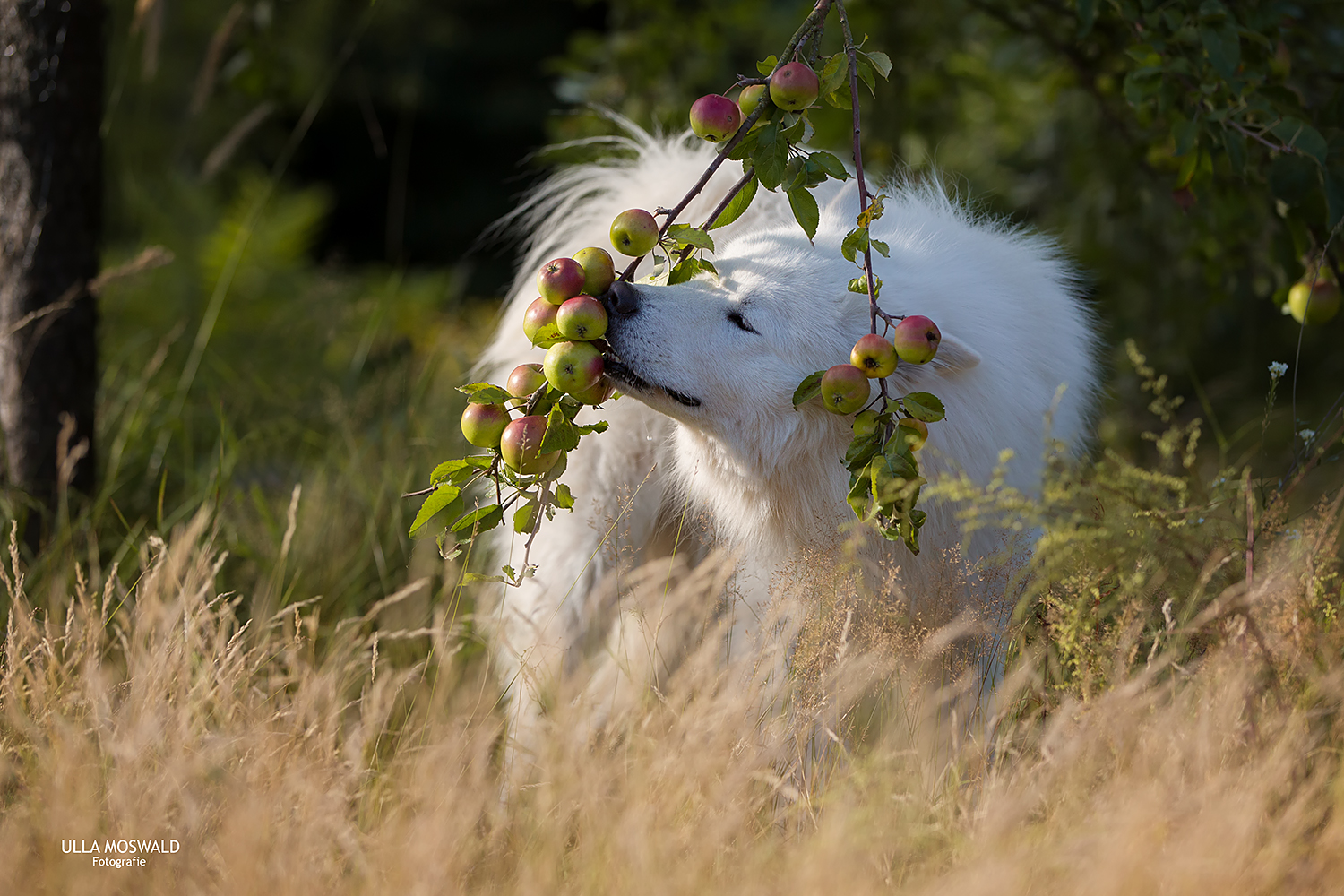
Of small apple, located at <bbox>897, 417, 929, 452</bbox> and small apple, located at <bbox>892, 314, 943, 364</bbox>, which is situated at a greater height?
small apple, located at <bbox>892, 314, 943, 364</bbox>

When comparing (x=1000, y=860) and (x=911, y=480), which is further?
(x=911, y=480)

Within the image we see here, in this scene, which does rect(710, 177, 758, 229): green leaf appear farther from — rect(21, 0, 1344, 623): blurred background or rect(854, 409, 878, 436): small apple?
rect(21, 0, 1344, 623): blurred background

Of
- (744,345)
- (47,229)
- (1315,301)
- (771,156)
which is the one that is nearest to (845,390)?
(771,156)

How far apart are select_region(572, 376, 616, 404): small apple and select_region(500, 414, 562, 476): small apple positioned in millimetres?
86

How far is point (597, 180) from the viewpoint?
302 centimetres

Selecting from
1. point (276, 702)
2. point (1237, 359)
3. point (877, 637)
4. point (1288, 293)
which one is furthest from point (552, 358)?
point (1237, 359)

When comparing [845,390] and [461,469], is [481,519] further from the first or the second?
[845,390]

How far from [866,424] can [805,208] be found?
0.38 metres

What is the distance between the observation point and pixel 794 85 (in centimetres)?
159

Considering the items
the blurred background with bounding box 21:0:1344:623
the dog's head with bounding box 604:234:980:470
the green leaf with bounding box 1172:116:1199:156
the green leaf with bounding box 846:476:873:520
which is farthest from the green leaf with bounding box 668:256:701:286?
the green leaf with bounding box 1172:116:1199:156

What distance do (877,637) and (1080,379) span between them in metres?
1.10

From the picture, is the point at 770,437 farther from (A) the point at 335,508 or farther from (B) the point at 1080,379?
(A) the point at 335,508

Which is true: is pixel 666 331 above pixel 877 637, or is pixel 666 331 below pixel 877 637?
above

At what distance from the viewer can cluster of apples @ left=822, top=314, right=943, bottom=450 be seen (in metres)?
1.57
